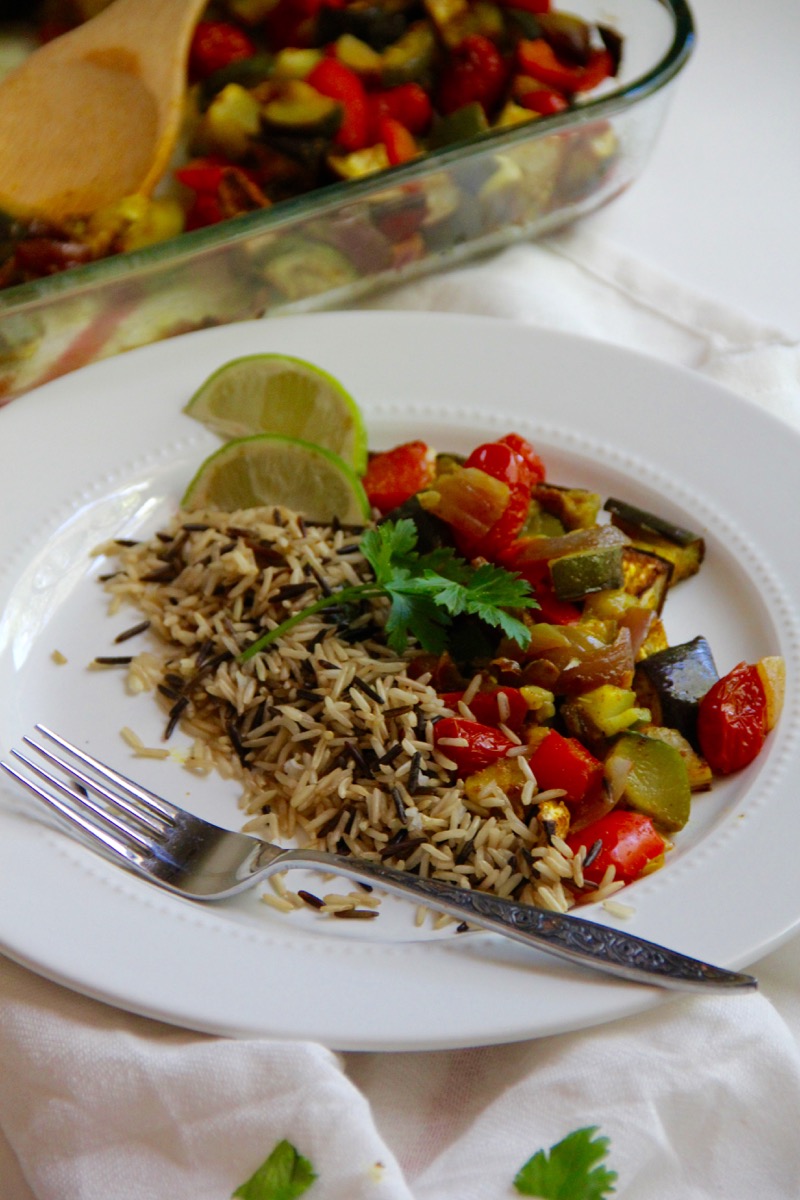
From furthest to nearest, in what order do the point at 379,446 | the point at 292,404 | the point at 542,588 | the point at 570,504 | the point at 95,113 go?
the point at 95,113, the point at 379,446, the point at 292,404, the point at 570,504, the point at 542,588

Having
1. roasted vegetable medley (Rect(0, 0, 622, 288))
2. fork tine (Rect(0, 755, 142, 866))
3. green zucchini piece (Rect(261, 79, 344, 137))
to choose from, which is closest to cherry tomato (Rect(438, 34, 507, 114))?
roasted vegetable medley (Rect(0, 0, 622, 288))

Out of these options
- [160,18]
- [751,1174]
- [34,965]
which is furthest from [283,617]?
[160,18]

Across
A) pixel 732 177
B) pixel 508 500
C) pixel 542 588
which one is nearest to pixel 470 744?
pixel 542 588

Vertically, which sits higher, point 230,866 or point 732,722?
point 732,722

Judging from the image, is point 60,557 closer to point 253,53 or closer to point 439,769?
point 439,769

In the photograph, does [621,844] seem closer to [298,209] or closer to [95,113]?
[298,209]

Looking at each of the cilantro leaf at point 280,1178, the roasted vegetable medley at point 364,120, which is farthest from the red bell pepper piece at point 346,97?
the cilantro leaf at point 280,1178
